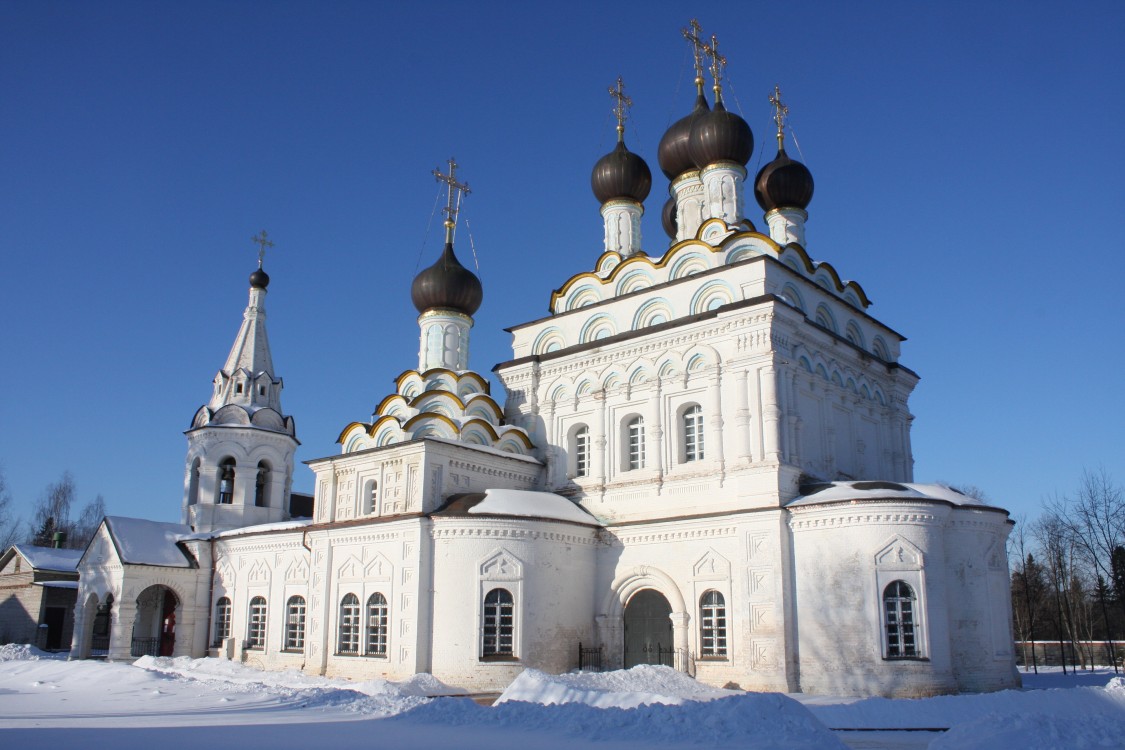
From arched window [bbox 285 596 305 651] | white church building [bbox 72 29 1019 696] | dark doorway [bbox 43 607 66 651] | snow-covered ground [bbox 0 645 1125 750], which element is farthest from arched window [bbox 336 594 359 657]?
dark doorway [bbox 43 607 66 651]

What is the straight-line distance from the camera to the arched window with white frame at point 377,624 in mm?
15734

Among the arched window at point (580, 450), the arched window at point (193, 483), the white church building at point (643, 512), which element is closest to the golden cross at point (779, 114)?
the white church building at point (643, 512)

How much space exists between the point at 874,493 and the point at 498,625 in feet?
20.2

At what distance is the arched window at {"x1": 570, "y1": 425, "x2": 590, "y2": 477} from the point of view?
57.9ft

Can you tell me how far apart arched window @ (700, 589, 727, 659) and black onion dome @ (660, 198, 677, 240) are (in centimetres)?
1064

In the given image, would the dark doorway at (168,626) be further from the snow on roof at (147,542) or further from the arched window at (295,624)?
the arched window at (295,624)

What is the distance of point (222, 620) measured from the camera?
65.6ft

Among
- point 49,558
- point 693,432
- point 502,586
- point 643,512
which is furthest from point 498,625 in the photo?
point 49,558

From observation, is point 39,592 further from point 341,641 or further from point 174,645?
point 341,641

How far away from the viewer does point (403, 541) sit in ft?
51.2

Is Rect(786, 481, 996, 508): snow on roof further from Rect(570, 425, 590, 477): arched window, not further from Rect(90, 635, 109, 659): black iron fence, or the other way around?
Rect(90, 635, 109, 659): black iron fence

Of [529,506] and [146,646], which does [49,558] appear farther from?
[529,506]

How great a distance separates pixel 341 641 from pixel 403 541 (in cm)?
248

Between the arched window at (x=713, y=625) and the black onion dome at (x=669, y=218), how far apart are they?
34.9 ft
